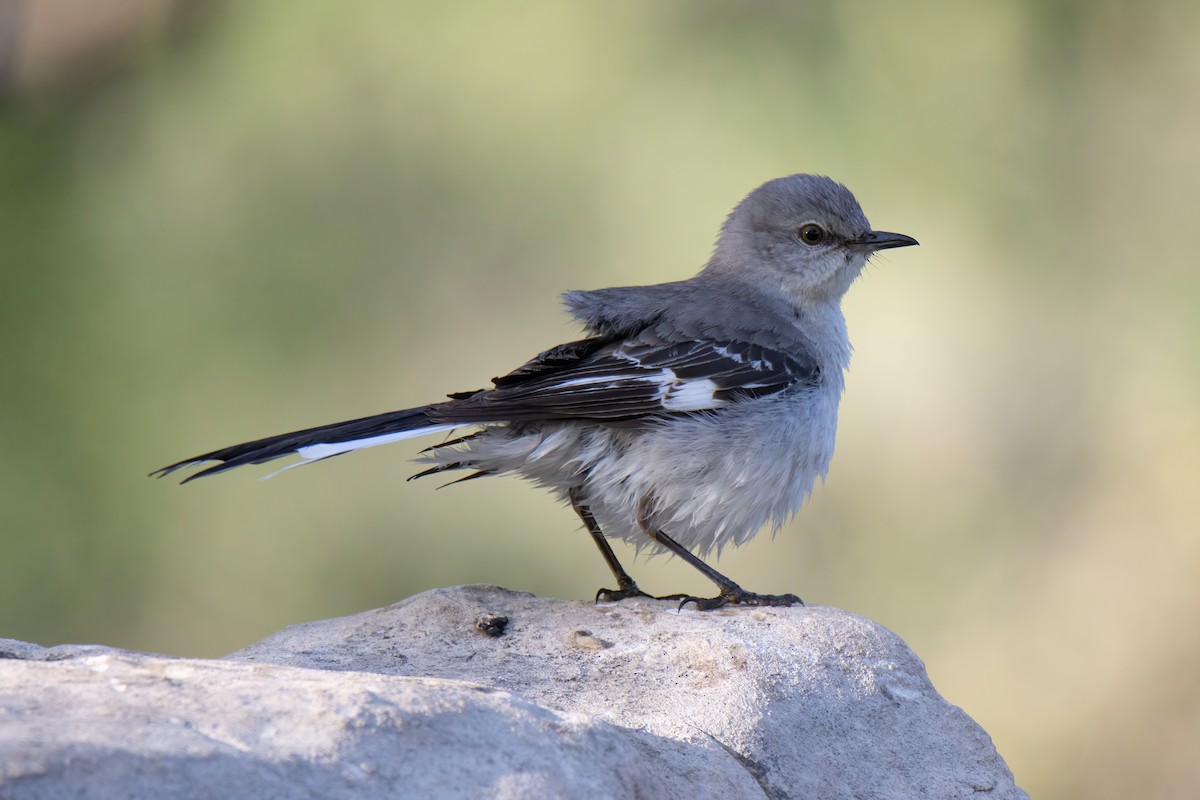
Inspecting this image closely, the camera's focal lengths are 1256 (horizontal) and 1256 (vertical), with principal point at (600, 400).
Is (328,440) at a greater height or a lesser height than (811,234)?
lesser

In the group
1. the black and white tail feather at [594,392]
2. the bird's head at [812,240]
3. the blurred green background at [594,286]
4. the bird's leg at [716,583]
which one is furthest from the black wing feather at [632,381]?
the blurred green background at [594,286]

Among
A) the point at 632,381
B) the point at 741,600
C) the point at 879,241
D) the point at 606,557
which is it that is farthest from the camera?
the point at 879,241

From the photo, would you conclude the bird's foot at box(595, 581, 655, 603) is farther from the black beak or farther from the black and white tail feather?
the black beak

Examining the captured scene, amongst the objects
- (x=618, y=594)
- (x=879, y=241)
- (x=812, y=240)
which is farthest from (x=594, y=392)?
(x=879, y=241)

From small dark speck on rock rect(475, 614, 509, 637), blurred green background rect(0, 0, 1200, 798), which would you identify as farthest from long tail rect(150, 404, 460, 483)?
blurred green background rect(0, 0, 1200, 798)

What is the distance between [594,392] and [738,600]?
36.5 inches

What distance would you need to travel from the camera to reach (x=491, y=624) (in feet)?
13.5

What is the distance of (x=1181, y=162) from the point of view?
7.78m

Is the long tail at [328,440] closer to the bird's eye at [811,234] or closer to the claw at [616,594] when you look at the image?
the claw at [616,594]

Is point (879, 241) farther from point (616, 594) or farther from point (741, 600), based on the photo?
point (616, 594)

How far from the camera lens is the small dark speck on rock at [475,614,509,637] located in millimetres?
4078

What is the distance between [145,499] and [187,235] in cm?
175

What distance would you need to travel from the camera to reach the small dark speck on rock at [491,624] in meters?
4.08

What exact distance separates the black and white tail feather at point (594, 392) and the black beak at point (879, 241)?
0.75 m
